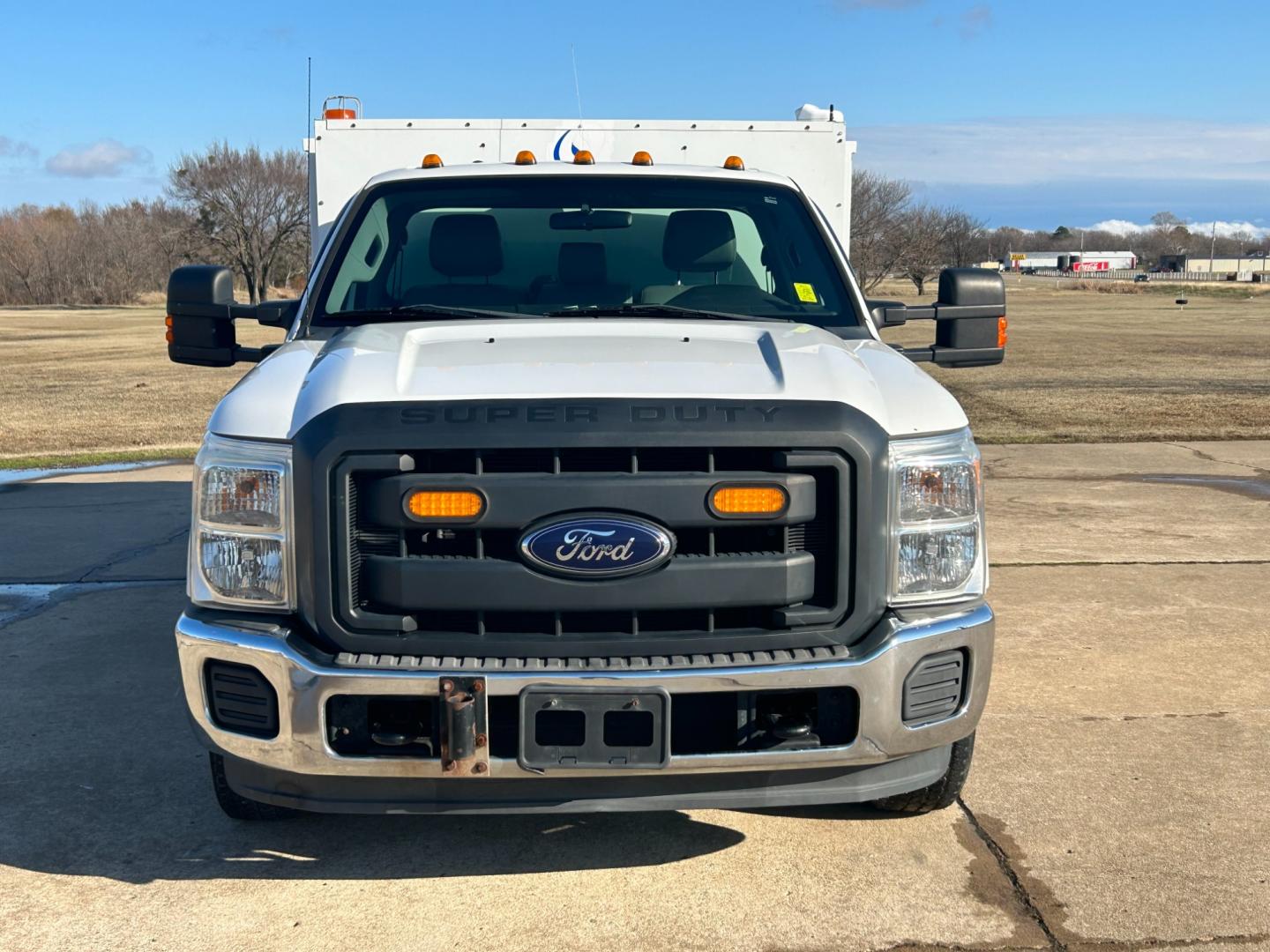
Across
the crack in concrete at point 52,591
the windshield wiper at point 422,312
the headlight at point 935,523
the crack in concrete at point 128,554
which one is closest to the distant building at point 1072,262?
the crack in concrete at point 128,554

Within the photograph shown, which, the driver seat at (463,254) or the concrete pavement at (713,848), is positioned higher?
the driver seat at (463,254)

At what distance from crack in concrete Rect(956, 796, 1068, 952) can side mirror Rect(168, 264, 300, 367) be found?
2.84 meters

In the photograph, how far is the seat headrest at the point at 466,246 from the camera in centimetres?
479

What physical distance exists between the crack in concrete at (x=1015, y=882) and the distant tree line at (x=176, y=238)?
51.2 metres

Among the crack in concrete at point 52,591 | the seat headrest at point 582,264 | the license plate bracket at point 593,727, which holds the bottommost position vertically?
the crack in concrete at point 52,591

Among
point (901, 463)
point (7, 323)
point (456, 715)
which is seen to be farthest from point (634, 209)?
point (7, 323)

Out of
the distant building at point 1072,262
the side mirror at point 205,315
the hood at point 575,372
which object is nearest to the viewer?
the hood at point 575,372

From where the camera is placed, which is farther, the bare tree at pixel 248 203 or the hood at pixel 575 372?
the bare tree at pixel 248 203

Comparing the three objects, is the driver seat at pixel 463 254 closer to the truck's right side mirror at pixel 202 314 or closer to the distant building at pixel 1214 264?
the truck's right side mirror at pixel 202 314

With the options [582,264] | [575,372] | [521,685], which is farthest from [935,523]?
[582,264]

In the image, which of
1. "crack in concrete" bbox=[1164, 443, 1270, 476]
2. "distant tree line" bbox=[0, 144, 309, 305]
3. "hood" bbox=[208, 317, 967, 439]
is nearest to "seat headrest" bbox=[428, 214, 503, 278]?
"hood" bbox=[208, 317, 967, 439]

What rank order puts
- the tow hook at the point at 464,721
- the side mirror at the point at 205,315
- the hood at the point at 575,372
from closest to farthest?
the tow hook at the point at 464,721 → the hood at the point at 575,372 → the side mirror at the point at 205,315

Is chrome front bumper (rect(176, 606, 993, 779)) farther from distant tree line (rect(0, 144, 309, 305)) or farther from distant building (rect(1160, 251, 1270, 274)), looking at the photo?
distant building (rect(1160, 251, 1270, 274))

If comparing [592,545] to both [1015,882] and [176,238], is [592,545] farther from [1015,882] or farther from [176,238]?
[176,238]
